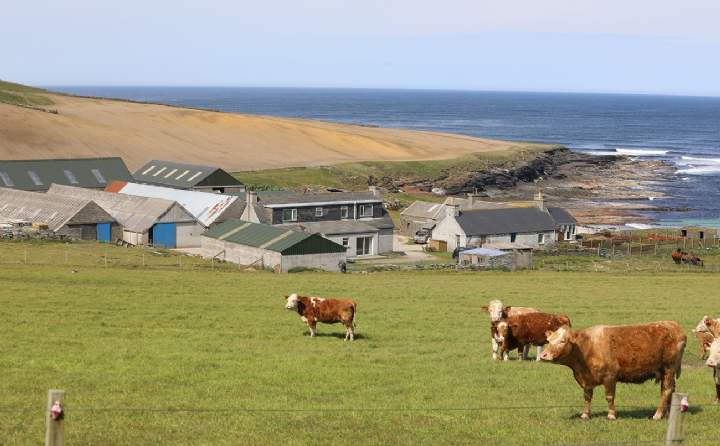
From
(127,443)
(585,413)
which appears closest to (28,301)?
(127,443)

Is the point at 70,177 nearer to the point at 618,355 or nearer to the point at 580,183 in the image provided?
the point at 618,355

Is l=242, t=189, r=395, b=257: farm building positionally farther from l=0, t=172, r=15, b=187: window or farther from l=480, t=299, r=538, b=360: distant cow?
l=480, t=299, r=538, b=360: distant cow

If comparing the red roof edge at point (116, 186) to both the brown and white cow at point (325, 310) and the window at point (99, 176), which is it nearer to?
the window at point (99, 176)

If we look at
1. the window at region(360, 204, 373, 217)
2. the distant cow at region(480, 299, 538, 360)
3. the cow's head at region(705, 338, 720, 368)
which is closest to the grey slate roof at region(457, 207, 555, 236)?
the window at region(360, 204, 373, 217)

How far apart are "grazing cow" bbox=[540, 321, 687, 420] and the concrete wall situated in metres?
Answer: 42.4

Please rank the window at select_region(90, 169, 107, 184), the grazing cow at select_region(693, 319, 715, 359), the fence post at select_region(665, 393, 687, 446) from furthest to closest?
the window at select_region(90, 169, 107, 184) → the grazing cow at select_region(693, 319, 715, 359) → the fence post at select_region(665, 393, 687, 446)

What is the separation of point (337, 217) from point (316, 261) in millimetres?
15899

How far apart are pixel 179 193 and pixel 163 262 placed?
24.1 meters

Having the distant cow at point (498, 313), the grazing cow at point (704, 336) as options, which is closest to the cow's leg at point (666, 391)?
the grazing cow at point (704, 336)

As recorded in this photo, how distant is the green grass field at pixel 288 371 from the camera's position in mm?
17391

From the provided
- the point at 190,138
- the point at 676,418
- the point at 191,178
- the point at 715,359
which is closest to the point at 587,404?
the point at 715,359

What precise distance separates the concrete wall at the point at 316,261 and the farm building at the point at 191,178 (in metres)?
29.2

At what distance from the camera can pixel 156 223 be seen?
7081 centimetres

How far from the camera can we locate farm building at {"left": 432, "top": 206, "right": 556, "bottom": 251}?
248ft
